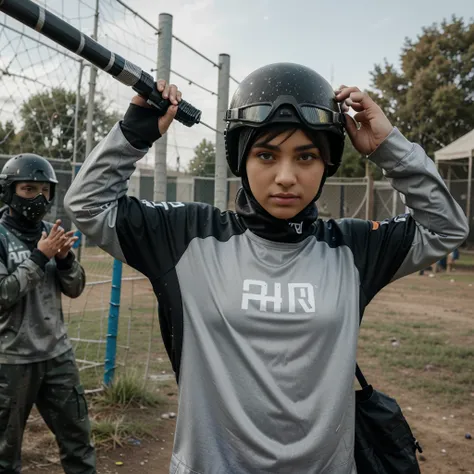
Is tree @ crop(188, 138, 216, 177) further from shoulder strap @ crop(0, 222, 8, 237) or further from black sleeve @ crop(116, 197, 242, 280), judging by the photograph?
black sleeve @ crop(116, 197, 242, 280)

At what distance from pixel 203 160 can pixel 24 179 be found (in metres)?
2.33

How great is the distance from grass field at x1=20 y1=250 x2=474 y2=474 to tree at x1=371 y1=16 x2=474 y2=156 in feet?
58.7

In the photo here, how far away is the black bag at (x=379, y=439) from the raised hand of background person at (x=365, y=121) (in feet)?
2.59

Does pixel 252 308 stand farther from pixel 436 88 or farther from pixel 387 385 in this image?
pixel 436 88

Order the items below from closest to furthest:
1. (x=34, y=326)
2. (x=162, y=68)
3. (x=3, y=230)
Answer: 1. (x=34, y=326)
2. (x=3, y=230)
3. (x=162, y=68)

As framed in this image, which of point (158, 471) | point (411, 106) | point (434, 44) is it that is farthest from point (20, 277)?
point (434, 44)

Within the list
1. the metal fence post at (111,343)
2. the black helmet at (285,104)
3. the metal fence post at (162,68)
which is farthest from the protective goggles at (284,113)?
the metal fence post at (111,343)

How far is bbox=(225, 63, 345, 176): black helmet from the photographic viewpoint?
1722 millimetres

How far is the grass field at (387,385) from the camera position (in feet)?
13.5

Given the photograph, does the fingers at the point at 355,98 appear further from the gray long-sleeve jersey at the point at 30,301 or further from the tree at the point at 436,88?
the tree at the point at 436,88

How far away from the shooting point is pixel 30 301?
3445 mm

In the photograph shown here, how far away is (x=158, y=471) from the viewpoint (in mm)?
3883

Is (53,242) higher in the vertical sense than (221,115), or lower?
lower

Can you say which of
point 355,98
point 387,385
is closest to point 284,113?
point 355,98
